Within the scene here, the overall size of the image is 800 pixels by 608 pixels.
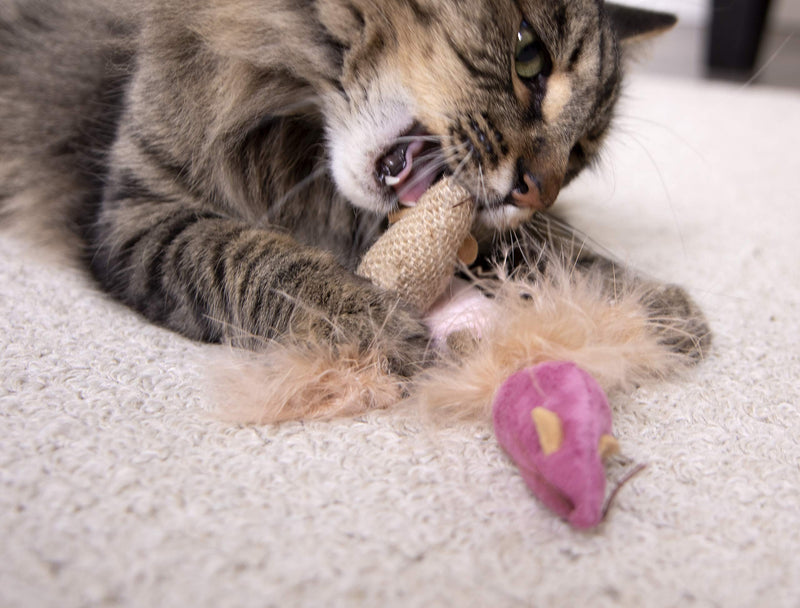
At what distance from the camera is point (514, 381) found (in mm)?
698

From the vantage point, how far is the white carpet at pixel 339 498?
0.51 metres

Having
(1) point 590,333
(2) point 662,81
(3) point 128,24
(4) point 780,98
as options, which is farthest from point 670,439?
(2) point 662,81

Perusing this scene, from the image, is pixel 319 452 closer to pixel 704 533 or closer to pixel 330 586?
pixel 330 586

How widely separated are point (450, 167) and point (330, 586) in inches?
22.7

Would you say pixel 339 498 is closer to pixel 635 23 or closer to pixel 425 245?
pixel 425 245

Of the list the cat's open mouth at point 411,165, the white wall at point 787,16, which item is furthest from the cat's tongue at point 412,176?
the white wall at point 787,16

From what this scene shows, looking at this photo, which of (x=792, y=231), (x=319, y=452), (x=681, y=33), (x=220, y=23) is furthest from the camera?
(x=681, y=33)

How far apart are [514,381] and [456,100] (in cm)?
41

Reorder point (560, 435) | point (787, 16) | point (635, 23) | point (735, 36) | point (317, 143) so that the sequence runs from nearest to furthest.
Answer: point (560, 435) < point (317, 143) < point (635, 23) < point (735, 36) < point (787, 16)

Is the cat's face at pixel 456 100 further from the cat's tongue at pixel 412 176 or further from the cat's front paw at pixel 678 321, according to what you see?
the cat's front paw at pixel 678 321

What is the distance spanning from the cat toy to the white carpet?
0.04 metres

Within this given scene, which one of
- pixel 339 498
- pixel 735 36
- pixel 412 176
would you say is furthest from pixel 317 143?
pixel 735 36

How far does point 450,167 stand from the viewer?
0.90 m

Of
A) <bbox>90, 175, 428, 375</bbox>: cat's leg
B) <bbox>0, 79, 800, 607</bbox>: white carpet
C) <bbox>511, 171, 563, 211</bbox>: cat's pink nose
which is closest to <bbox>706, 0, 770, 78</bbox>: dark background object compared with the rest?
<bbox>511, 171, 563, 211</bbox>: cat's pink nose
